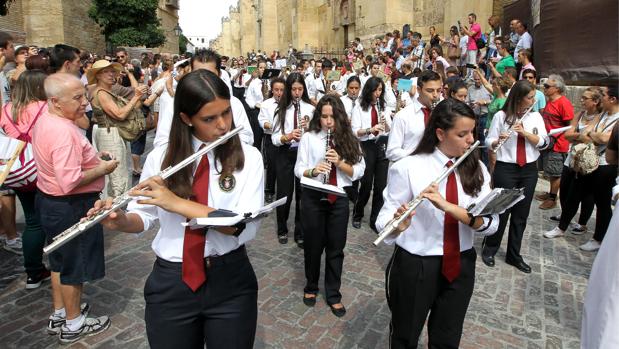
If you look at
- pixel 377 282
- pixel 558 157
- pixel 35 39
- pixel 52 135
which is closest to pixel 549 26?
pixel 558 157

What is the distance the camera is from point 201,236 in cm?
208

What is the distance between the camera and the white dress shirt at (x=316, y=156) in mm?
4520

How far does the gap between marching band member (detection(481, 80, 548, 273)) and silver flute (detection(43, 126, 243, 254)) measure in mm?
4172

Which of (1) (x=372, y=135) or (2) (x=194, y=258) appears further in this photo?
(1) (x=372, y=135)

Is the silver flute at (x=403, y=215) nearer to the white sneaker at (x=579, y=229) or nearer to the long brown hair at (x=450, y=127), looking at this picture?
the long brown hair at (x=450, y=127)

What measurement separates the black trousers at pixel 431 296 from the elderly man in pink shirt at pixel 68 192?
106 inches

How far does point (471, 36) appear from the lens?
14.4 m

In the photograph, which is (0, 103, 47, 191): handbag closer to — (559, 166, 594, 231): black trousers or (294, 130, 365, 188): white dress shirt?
(294, 130, 365, 188): white dress shirt

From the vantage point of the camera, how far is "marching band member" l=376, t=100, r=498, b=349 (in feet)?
8.80

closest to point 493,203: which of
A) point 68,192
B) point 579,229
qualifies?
point 68,192

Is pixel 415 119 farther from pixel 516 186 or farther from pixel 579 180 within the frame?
pixel 579 180

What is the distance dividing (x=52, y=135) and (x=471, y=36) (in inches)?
557

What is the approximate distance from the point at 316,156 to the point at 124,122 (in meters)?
2.89

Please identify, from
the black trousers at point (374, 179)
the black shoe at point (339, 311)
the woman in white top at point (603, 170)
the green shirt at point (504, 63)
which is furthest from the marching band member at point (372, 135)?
the green shirt at point (504, 63)
